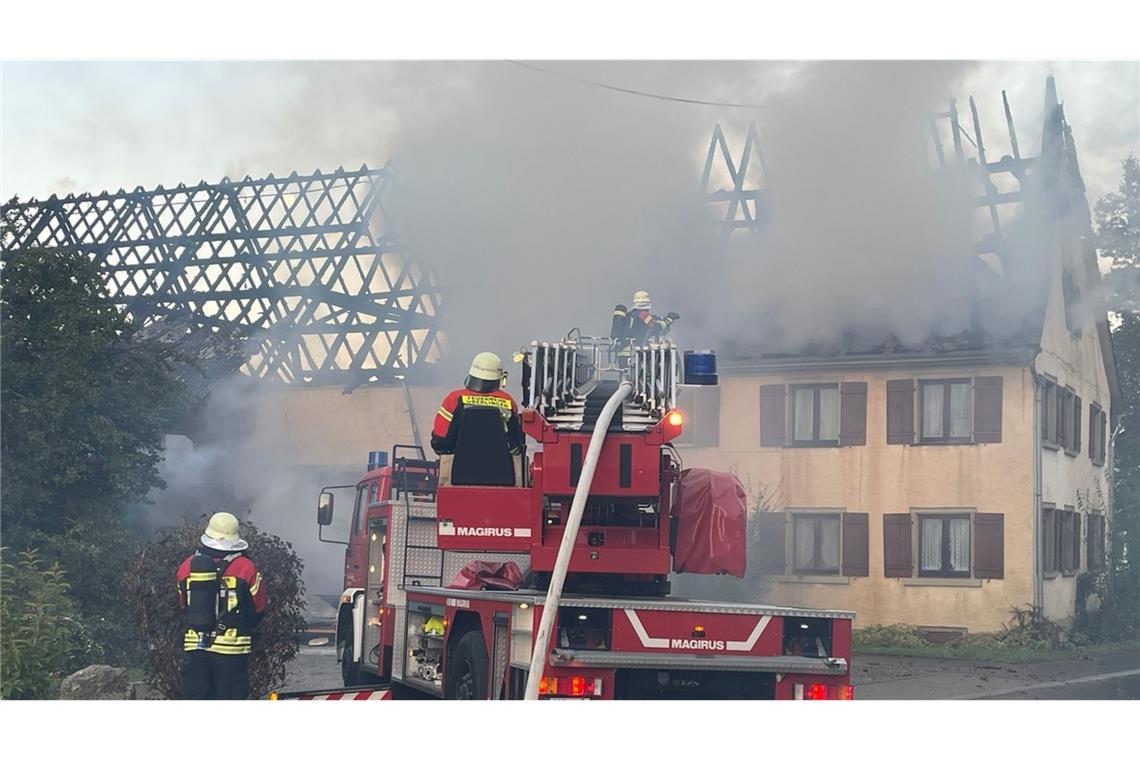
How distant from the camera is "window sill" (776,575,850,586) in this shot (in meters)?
22.7

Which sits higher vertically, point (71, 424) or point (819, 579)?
point (71, 424)

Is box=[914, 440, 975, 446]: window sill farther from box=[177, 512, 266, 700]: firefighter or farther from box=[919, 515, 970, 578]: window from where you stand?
box=[177, 512, 266, 700]: firefighter

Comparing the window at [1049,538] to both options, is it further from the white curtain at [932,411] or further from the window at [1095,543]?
the window at [1095,543]

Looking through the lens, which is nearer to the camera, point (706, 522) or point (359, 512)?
point (706, 522)

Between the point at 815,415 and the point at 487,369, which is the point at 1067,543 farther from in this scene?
the point at 487,369

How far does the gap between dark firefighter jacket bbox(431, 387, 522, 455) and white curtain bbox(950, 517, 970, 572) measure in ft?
44.2

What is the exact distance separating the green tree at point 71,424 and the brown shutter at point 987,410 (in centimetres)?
1207

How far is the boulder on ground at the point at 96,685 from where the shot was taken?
11914 mm

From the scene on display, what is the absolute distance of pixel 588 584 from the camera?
1045cm

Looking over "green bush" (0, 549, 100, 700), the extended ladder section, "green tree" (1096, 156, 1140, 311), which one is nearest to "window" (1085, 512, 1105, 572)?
"green tree" (1096, 156, 1140, 311)

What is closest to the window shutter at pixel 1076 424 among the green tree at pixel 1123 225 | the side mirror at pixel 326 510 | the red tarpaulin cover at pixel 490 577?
the green tree at pixel 1123 225

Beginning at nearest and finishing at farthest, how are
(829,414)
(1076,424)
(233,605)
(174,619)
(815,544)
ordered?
(233,605)
(174,619)
(815,544)
(829,414)
(1076,424)

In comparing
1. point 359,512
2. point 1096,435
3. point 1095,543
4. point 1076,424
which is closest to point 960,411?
point 1076,424

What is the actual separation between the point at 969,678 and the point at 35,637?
1152cm
